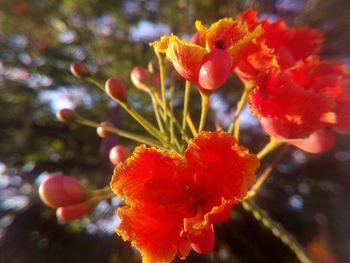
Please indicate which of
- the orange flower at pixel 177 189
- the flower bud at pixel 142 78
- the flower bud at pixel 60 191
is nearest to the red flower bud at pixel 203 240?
the orange flower at pixel 177 189

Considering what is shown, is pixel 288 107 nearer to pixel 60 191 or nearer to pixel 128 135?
pixel 128 135

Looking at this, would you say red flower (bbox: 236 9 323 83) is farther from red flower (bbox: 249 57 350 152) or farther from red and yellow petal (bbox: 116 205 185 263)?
red and yellow petal (bbox: 116 205 185 263)

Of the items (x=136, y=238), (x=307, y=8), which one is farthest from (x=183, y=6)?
(x=136, y=238)

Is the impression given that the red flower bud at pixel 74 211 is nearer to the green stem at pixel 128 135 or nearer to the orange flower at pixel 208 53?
the green stem at pixel 128 135

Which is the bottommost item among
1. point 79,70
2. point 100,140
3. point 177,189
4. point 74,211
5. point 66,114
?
point 100,140

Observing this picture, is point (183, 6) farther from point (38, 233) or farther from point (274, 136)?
point (274, 136)

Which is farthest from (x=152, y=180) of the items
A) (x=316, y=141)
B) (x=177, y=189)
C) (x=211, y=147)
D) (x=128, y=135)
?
(x=316, y=141)

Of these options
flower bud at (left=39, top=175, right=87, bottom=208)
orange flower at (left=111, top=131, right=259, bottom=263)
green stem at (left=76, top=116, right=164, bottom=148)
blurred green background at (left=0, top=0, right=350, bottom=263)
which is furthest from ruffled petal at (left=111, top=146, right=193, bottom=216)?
blurred green background at (left=0, top=0, right=350, bottom=263)
